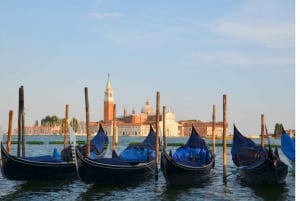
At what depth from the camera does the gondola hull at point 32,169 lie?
26.2ft

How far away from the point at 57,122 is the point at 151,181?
75.8 m

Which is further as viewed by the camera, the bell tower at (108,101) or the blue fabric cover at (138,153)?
the bell tower at (108,101)

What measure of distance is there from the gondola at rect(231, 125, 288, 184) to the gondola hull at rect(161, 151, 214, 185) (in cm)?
101

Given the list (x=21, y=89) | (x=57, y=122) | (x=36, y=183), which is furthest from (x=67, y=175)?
(x=57, y=122)

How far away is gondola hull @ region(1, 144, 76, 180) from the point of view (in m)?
7.98

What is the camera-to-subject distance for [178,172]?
8047 millimetres

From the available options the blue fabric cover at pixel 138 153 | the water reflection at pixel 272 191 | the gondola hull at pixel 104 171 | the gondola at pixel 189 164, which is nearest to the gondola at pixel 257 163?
the water reflection at pixel 272 191

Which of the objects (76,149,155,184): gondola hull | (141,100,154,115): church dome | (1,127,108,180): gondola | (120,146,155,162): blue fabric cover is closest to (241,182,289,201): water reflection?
(76,149,155,184): gondola hull

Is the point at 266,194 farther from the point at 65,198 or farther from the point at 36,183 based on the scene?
the point at 36,183

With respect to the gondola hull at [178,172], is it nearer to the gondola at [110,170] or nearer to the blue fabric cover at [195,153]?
the gondola at [110,170]

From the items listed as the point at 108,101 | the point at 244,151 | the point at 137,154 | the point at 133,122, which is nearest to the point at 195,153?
the point at 244,151

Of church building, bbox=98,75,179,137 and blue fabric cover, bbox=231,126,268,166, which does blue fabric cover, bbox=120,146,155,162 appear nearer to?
blue fabric cover, bbox=231,126,268,166

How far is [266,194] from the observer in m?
7.82

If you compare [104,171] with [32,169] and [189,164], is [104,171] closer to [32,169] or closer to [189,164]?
[32,169]
